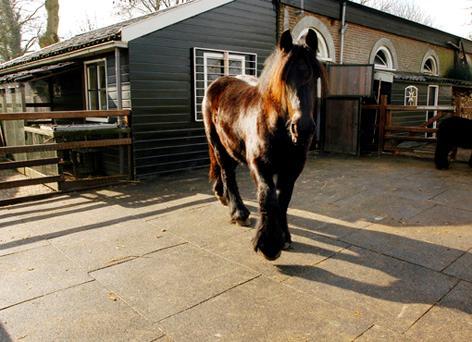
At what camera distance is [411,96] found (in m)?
14.1

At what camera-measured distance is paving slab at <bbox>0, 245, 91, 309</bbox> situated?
2889mm

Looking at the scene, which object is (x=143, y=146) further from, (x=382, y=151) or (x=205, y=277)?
(x=382, y=151)

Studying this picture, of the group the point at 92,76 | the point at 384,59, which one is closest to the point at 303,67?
the point at 92,76

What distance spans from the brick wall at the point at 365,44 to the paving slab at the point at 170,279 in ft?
26.2

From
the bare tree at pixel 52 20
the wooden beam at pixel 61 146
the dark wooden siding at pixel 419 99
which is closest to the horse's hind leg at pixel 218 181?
the wooden beam at pixel 61 146

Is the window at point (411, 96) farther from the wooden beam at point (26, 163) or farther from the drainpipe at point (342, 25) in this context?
the wooden beam at point (26, 163)

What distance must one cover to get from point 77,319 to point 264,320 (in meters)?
1.28

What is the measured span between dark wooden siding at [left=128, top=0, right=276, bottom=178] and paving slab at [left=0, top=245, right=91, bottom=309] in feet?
12.1

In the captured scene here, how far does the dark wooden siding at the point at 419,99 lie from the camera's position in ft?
42.8

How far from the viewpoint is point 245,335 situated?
2.32 m

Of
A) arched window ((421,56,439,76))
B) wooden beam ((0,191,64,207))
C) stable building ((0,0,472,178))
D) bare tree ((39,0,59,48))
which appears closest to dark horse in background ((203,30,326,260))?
stable building ((0,0,472,178))

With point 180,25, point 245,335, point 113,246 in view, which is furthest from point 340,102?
point 245,335

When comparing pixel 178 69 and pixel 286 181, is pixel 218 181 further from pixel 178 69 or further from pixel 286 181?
pixel 178 69

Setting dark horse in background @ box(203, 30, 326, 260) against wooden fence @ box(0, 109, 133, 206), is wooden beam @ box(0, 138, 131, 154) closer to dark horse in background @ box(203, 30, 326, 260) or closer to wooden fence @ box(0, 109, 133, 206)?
wooden fence @ box(0, 109, 133, 206)
